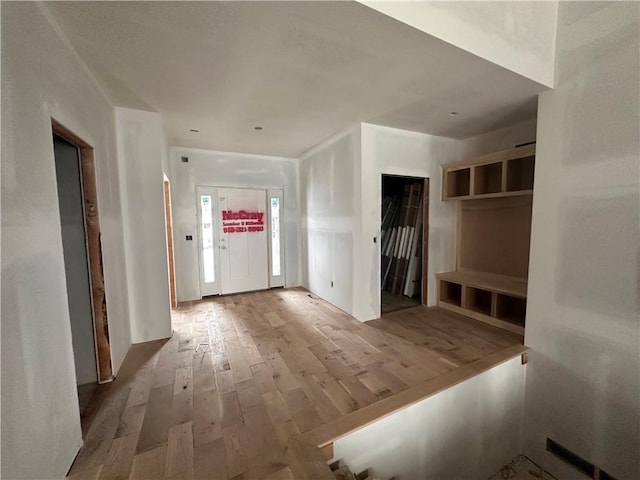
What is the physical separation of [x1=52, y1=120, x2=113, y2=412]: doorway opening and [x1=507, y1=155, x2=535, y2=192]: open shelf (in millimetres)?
4248

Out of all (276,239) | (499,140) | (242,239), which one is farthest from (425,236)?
(242,239)

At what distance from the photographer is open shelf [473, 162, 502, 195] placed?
3.39 meters

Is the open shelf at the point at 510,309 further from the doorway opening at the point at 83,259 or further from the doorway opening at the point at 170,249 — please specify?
the doorway opening at the point at 170,249

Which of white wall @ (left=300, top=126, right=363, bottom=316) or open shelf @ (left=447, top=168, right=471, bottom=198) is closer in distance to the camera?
white wall @ (left=300, top=126, right=363, bottom=316)

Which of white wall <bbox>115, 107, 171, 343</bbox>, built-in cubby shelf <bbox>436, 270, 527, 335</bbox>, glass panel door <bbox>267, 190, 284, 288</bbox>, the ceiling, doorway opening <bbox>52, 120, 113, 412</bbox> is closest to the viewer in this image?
the ceiling

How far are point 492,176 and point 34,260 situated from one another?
4481mm

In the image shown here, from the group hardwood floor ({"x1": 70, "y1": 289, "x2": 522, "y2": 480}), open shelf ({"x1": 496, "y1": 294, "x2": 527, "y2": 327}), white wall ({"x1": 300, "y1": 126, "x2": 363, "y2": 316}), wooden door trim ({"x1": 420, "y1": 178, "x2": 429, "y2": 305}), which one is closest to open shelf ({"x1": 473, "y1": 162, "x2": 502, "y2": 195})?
wooden door trim ({"x1": 420, "y1": 178, "x2": 429, "y2": 305})

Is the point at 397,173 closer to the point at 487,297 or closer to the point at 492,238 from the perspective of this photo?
the point at 492,238

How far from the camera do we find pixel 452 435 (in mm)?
2086

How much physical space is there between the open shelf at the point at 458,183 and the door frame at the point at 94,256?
13.3 feet

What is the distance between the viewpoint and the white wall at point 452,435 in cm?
173

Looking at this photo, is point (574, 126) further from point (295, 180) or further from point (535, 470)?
point (295, 180)

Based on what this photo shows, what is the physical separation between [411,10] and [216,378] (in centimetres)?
294

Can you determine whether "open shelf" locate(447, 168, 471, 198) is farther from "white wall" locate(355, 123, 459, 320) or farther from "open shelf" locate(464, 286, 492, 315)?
"open shelf" locate(464, 286, 492, 315)
